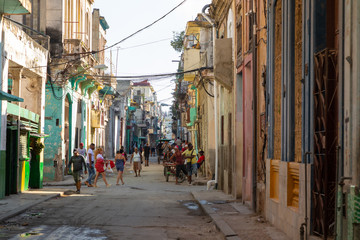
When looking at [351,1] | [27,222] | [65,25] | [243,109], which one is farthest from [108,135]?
[351,1]

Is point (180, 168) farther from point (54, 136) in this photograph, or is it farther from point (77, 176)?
point (77, 176)

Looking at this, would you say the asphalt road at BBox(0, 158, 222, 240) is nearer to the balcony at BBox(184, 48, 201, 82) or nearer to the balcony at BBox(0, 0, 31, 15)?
the balcony at BBox(0, 0, 31, 15)

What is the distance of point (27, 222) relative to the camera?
43.1ft

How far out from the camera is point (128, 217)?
14.1m

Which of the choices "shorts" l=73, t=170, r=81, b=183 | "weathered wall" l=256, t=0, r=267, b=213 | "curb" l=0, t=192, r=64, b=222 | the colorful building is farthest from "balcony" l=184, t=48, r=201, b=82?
"weathered wall" l=256, t=0, r=267, b=213

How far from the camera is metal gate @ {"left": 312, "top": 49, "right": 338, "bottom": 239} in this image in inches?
337

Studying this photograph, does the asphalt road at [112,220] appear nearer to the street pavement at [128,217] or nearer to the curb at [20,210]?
the street pavement at [128,217]

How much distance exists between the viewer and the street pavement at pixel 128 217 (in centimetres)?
1134

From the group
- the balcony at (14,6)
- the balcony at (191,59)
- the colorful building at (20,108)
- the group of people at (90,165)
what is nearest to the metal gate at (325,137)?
the colorful building at (20,108)

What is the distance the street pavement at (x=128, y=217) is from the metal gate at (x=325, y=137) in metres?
2.20

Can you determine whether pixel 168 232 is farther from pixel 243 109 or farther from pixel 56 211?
pixel 243 109

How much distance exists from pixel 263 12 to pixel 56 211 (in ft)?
22.9

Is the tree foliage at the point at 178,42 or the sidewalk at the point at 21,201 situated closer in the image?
the sidewalk at the point at 21,201

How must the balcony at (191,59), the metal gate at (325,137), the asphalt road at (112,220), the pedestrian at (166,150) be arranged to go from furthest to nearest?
the balcony at (191,59), the pedestrian at (166,150), the asphalt road at (112,220), the metal gate at (325,137)
